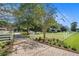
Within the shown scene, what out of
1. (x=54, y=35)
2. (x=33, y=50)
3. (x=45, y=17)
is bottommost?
(x=33, y=50)

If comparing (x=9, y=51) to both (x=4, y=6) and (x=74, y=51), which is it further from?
(x=74, y=51)

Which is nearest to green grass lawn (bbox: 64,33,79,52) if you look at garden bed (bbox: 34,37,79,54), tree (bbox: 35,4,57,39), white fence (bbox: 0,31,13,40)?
garden bed (bbox: 34,37,79,54)

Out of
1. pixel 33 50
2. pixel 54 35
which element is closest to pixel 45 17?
pixel 54 35

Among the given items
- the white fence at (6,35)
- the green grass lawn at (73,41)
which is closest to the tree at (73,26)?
the green grass lawn at (73,41)

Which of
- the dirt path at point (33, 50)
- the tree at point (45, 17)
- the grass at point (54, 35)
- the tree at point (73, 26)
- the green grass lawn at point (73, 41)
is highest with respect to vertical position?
the tree at point (45, 17)

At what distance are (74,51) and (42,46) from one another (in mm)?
345

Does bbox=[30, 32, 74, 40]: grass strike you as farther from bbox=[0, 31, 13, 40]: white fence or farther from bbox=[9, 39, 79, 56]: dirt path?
bbox=[0, 31, 13, 40]: white fence

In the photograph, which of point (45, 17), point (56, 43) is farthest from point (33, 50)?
point (45, 17)

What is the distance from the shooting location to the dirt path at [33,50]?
8.52ft

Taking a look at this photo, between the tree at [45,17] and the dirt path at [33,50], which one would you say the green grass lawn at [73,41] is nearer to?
the dirt path at [33,50]

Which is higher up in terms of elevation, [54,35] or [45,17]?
[45,17]

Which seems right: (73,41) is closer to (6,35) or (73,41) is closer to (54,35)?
(54,35)

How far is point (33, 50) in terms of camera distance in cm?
261

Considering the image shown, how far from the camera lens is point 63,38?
8.65ft
